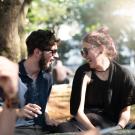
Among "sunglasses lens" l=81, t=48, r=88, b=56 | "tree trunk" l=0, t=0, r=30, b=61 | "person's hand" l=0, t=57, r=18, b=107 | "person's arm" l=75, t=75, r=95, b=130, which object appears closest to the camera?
"person's hand" l=0, t=57, r=18, b=107

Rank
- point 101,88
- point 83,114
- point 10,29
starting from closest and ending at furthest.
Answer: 1. point 83,114
2. point 101,88
3. point 10,29

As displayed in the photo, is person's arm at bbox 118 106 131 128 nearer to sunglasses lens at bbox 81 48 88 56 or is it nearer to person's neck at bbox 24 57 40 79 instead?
sunglasses lens at bbox 81 48 88 56

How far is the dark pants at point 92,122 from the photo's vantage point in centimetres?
483

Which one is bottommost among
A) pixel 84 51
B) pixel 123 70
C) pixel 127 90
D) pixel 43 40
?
pixel 127 90

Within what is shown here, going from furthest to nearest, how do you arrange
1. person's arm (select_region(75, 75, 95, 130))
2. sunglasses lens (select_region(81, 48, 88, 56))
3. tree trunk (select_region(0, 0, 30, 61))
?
tree trunk (select_region(0, 0, 30, 61)) < sunglasses lens (select_region(81, 48, 88, 56)) < person's arm (select_region(75, 75, 95, 130))

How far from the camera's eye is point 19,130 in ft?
15.4

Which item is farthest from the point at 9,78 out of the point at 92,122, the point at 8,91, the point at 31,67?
the point at 92,122

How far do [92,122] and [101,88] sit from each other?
1.05 ft

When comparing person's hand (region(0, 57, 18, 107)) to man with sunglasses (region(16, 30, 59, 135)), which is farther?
man with sunglasses (region(16, 30, 59, 135))

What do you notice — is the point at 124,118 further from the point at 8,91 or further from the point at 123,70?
the point at 8,91

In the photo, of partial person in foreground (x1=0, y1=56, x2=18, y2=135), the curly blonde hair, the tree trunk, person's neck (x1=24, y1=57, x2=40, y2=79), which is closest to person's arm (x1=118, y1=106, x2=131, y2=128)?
the curly blonde hair

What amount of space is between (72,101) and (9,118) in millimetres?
2522

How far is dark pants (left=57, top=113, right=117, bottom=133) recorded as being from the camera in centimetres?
483

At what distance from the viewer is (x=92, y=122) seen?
4.91 meters
